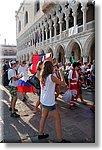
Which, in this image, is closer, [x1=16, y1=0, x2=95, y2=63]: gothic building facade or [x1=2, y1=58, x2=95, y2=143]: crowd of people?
[x1=2, y1=58, x2=95, y2=143]: crowd of people

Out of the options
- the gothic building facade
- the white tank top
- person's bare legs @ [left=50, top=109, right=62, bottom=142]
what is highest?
the gothic building facade

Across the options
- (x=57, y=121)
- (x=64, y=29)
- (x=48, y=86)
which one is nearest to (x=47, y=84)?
(x=48, y=86)

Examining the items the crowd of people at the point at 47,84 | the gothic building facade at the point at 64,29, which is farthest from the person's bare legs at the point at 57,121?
the gothic building facade at the point at 64,29

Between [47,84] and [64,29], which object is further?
[64,29]

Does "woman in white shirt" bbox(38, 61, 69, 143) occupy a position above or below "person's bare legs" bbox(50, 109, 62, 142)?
above

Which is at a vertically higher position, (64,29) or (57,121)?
(64,29)

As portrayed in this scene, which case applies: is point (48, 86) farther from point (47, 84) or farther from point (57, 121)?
point (57, 121)

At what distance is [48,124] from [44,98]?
878 millimetres

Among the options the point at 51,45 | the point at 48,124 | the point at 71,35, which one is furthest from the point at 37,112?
the point at 51,45

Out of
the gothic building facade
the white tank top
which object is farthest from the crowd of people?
the gothic building facade

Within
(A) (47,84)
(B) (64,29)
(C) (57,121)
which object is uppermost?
(B) (64,29)

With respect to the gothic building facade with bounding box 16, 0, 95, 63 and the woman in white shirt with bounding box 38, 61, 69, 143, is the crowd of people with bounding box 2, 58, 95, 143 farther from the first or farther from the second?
the gothic building facade with bounding box 16, 0, 95, 63

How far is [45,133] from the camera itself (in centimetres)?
314

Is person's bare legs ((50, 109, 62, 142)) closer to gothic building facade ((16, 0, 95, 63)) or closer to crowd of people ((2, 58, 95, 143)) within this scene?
crowd of people ((2, 58, 95, 143))
